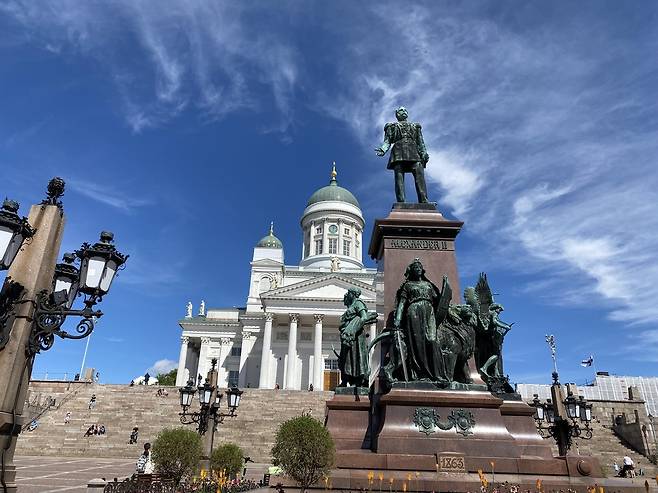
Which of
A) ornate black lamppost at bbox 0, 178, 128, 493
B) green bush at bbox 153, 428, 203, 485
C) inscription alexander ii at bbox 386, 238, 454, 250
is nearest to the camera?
ornate black lamppost at bbox 0, 178, 128, 493

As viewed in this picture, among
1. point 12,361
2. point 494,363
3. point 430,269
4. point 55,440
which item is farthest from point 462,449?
point 55,440

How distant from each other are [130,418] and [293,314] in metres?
23.0

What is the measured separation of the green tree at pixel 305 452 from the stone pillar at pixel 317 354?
A: 44687 mm

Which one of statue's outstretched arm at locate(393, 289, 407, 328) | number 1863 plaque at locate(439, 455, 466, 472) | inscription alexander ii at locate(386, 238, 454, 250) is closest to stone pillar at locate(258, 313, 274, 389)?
inscription alexander ii at locate(386, 238, 454, 250)

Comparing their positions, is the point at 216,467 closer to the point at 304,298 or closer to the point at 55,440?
the point at 55,440

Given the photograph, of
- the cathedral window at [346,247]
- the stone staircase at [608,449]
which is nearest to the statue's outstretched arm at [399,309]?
the stone staircase at [608,449]

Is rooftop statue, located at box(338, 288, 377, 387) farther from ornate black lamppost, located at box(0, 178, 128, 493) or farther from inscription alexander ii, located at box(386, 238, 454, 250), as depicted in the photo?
ornate black lamppost, located at box(0, 178, 128, 493)

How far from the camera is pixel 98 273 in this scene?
4.58m

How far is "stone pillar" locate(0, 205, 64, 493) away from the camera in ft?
12.9

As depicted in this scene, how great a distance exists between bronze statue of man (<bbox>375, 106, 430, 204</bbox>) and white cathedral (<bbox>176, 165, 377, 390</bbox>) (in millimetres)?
37746

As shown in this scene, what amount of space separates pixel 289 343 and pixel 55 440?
2658 cm

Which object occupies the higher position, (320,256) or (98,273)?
(320,256)

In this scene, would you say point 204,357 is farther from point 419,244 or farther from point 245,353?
point 419,244

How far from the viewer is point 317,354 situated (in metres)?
49.8
